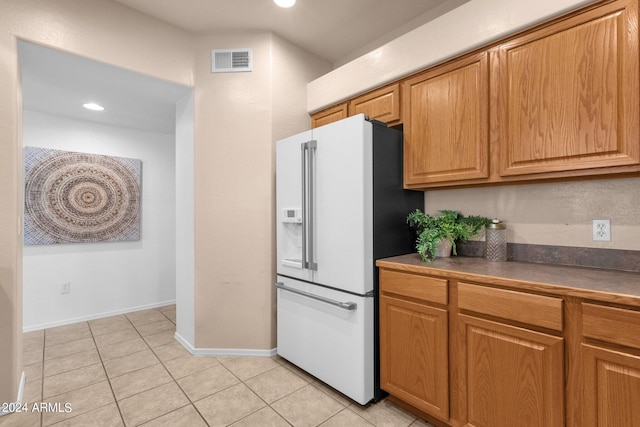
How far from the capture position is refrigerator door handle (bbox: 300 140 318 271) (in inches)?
84.4

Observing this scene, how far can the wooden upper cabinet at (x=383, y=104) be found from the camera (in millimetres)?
2195

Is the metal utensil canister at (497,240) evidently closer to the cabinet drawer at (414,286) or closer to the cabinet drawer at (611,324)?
the cabinet drawer at (414,286)

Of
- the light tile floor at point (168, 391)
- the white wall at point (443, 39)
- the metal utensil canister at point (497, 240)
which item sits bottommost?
the light tile floor at point (168, 391)

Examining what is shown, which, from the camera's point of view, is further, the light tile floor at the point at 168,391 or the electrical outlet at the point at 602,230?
the light tile floor at the point at 168,391

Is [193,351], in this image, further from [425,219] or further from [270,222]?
[425,219]

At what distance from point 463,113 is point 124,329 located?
3800 millimetres

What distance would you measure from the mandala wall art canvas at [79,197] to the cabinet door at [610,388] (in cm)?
438

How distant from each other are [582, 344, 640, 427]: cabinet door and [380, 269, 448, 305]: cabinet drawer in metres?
0.60

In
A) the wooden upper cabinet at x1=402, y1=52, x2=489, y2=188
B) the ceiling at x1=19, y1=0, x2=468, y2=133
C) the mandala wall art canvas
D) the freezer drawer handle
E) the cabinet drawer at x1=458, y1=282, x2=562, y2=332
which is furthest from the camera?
the mandala wall art canvas

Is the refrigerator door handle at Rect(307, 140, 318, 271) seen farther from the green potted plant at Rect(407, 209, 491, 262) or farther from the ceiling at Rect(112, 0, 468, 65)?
the ceiling at Rect(112, 0, 468, 65)

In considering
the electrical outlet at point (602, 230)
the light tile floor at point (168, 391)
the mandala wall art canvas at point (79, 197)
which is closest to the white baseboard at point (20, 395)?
the light tile floor at point (168, 391)

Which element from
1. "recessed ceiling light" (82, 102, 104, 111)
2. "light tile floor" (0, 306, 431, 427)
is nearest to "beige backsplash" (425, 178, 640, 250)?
"light tile floor" (0, 306, 431, 427)

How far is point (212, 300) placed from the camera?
2648 mm

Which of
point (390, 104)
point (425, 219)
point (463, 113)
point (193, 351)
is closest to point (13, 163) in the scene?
point (193, 351)
